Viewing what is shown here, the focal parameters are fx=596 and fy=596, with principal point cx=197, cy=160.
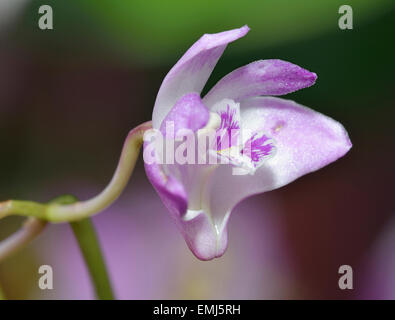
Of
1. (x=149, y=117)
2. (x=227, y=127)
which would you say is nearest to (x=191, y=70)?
(x=227, y=127)

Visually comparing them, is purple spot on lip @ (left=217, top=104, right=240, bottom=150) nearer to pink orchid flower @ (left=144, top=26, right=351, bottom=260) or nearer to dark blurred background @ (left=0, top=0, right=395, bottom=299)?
pink orchid flower @ (left=144, top=26, right=351, bottom=260)

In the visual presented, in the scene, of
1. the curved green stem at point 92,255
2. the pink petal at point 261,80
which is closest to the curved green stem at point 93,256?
the curved green stem at point 92,255

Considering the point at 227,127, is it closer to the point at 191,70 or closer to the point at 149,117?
the point at 191,70

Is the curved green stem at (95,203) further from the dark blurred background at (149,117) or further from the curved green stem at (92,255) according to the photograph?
the dark blurred background at (149,117)

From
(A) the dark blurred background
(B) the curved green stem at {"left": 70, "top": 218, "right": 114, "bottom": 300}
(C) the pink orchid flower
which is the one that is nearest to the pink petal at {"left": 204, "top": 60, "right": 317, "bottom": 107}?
(C) the pink orchid flower

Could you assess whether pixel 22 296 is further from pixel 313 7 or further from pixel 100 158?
pixel 313 7
